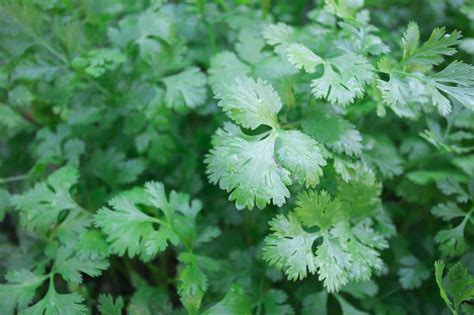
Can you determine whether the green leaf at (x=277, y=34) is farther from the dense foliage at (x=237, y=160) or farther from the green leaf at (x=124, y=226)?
the green leaf at (x=124, y=226)

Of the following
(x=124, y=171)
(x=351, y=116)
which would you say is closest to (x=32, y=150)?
(x=124, y=171)

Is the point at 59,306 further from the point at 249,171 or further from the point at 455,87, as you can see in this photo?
the point at 455,87

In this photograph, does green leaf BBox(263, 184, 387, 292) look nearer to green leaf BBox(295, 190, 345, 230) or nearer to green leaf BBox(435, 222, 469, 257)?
green leaf BBox(295, 190, 345, 230)

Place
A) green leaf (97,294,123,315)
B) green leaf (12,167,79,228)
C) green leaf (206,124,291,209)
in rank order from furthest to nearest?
green leaf (12,167,79,228), green leaf (97,294,123,315), green leaf (206,124,291,209)

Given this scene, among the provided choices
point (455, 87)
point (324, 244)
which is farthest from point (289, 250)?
point (455, 87)

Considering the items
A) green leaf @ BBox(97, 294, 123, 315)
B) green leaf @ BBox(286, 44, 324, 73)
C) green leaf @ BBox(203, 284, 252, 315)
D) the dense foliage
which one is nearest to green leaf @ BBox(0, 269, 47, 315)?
the dense foliage

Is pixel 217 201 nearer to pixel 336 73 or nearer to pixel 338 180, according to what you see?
pixel 338 180

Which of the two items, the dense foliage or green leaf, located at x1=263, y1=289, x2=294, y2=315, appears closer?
the dense foliage

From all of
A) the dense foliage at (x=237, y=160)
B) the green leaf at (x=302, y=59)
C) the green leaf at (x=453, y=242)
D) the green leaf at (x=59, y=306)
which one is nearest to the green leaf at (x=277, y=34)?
the dense foliage at (x=237, y=160)
